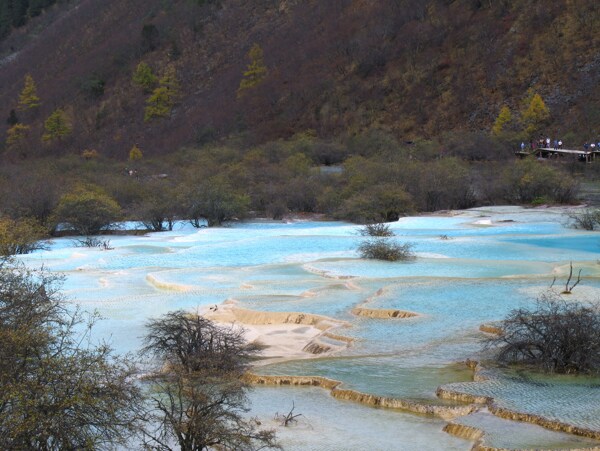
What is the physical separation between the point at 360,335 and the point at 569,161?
30.3 meters

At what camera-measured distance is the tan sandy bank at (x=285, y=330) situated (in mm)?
14316

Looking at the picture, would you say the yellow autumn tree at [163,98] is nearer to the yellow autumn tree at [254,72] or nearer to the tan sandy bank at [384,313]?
the yellow autumn tree at [254,72]

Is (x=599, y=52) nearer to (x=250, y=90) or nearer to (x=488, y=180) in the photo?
(x=488, y=180)

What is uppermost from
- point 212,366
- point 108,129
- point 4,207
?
point 108,129

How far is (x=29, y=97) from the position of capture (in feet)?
276

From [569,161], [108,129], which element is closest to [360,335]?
[569,161]

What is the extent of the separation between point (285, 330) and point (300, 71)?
5303cm

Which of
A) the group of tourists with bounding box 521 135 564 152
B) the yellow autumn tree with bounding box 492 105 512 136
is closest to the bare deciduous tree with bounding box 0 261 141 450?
the group of tourists with bounding box 521 135 564 152

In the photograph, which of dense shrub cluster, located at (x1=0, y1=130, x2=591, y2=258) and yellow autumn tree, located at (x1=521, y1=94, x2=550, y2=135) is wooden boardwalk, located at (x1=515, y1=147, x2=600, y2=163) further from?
yellow autumn tree, located at (x1=521, y1=94, x2=550, y2=135)

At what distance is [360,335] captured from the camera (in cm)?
1480

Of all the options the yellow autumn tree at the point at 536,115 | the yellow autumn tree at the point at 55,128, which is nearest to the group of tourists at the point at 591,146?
the yellow autumn tree at the point at 536,115

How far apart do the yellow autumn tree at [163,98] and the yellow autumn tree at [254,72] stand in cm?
697

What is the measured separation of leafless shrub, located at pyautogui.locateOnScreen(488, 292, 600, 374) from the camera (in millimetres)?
12461

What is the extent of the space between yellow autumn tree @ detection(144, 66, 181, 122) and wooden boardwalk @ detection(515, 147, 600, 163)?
34195 millimetres
